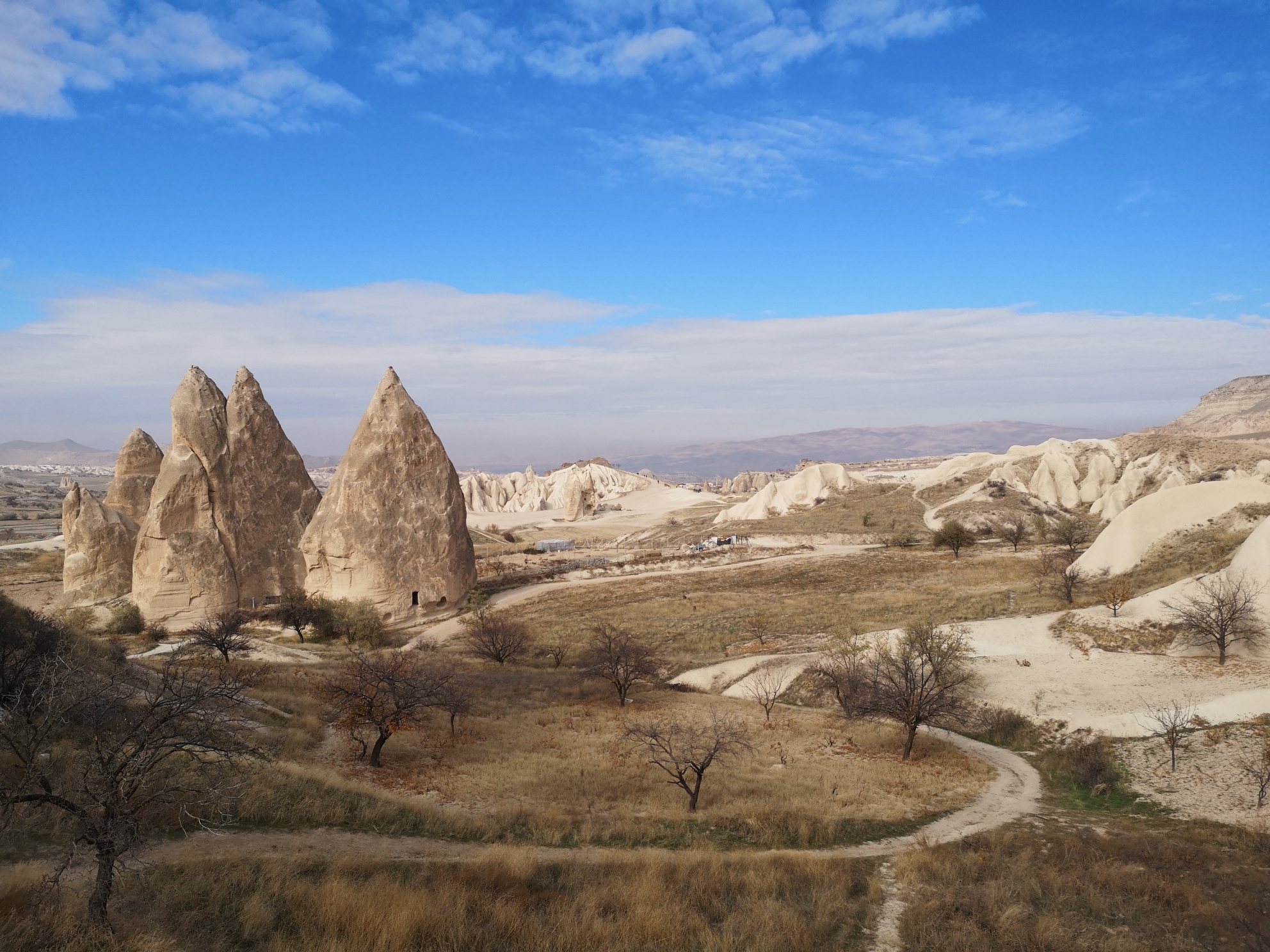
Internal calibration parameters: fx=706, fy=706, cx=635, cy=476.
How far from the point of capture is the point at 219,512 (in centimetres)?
3044

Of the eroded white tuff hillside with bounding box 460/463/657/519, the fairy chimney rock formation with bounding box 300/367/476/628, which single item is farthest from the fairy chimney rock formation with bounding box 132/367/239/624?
the eroded white tuff hillside with bounding box 460/463/657/519

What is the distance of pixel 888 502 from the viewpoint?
68.4 metres

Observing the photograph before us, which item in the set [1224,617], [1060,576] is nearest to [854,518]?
[1060,576]

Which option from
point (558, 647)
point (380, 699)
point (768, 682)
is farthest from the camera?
point (558, 647)

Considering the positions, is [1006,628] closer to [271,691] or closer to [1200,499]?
[1200,499]

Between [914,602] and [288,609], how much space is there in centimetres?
2734

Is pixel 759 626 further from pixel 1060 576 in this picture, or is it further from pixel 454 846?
pixel 454 846

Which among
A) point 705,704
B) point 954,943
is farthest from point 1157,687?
point 954,943

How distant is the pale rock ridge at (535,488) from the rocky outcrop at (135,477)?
63283 mm

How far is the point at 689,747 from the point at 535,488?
102m

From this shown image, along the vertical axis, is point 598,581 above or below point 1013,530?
below

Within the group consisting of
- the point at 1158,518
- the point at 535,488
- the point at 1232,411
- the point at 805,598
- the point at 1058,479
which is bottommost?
the point at 805,598

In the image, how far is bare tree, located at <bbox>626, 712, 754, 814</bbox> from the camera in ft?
44.7

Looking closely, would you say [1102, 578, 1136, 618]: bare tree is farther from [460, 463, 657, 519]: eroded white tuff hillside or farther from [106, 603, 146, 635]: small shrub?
[460, 463, 657, 519]: eroded white tuff hillside
